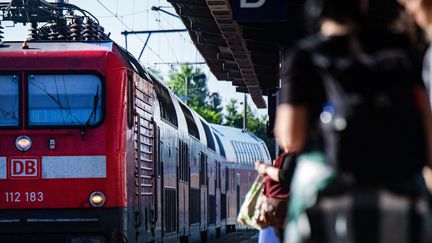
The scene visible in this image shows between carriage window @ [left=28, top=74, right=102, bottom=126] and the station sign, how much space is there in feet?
5.60

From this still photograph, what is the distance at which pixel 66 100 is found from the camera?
12016 mm

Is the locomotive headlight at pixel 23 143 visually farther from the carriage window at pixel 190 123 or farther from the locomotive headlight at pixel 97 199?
the carriage window at pixel 190 123

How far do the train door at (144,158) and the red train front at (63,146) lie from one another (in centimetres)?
69

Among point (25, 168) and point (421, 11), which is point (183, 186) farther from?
point (421, 11)

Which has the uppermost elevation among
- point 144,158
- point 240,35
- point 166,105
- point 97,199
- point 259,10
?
point 240,35

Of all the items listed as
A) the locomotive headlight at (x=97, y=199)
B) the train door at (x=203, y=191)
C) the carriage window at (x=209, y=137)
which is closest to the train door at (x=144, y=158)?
the locomotive headlight at (x=97, y=199)

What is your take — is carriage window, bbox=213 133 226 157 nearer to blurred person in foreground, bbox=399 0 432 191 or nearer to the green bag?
the green bag

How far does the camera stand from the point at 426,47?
4590 mm

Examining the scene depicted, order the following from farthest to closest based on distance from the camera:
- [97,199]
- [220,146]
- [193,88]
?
[193,88]
[220,146]
[97,199]

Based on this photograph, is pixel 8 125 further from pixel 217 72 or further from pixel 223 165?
pixel 223 165

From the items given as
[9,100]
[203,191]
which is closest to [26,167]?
[9,100]

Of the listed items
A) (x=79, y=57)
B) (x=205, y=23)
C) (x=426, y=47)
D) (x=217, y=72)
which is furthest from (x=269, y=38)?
(x=426, y=47)

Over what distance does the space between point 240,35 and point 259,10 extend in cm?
435

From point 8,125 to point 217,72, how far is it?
15033 mm
